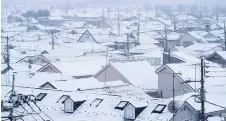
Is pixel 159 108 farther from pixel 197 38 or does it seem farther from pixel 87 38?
pixel 197 38

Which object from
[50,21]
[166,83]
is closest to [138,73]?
[166,83]

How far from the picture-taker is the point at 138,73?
8414 millimetres

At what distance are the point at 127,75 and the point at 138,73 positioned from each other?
32 cm

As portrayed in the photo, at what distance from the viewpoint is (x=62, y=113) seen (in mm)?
5508

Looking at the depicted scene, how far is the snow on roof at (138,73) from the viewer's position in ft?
26.5

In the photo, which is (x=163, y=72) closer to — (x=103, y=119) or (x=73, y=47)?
(x=103, y=119)

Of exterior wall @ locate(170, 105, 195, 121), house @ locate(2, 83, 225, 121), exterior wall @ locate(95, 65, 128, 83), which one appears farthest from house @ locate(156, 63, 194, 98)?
exterior wall @ locate(170, 105, 195, 121)

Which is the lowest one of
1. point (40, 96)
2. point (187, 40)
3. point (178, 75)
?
point (187, 40)

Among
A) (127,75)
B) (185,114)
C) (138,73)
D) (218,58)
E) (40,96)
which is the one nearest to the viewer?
(185,114)

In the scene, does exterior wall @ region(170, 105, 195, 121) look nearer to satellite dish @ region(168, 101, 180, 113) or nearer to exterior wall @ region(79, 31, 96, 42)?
satellite dish @ region(168, 101, 180, 113)

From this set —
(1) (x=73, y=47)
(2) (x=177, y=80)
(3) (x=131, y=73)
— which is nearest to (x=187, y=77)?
(2) (x=177, y=80)

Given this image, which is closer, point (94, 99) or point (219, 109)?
point (219, 109)

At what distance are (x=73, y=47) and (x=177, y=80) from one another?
6.85 metres

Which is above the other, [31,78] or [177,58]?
[177,58]
